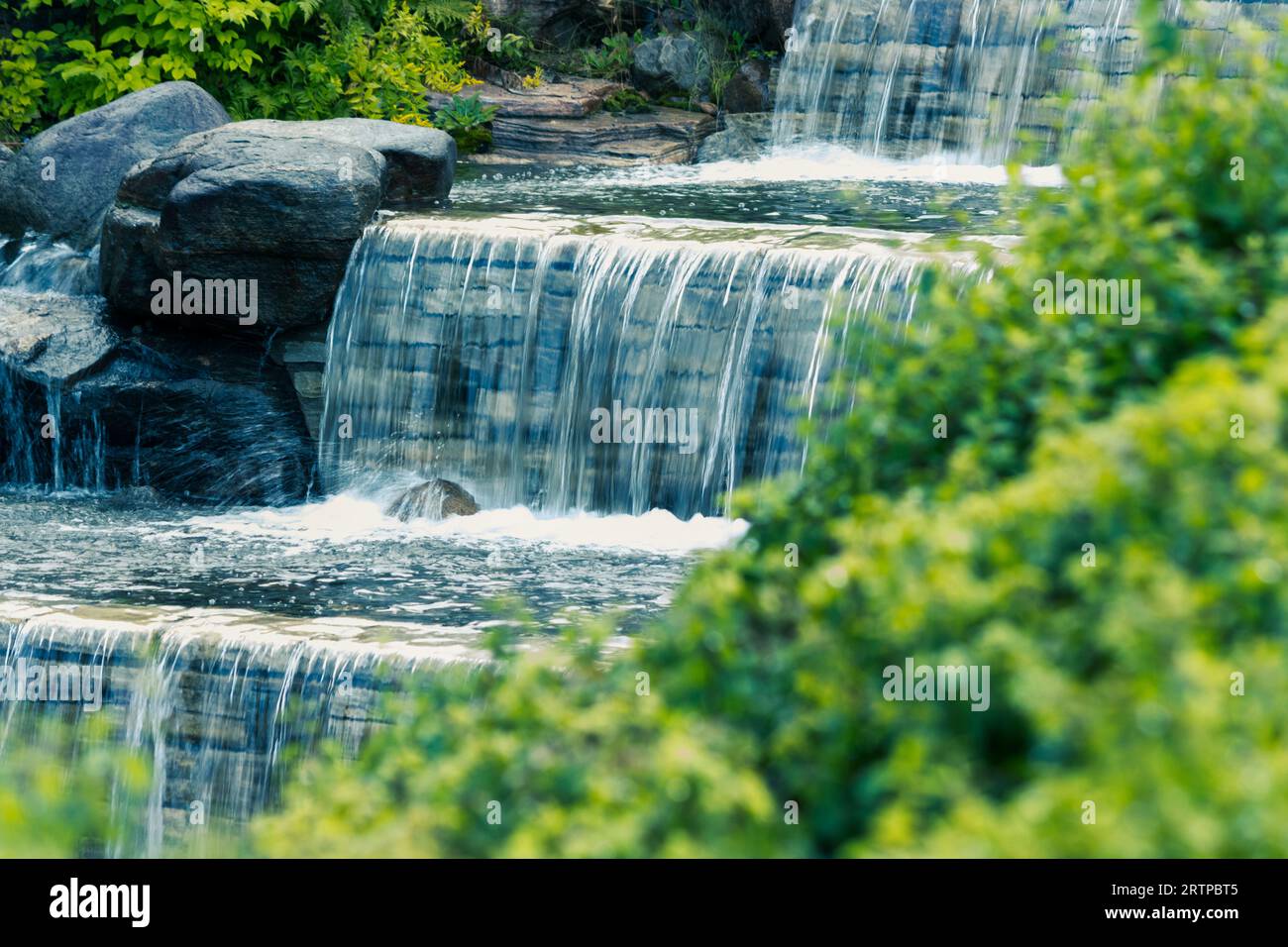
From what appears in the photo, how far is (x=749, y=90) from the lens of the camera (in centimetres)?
1506

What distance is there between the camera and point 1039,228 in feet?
12.8

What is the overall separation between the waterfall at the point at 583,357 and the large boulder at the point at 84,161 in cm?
276

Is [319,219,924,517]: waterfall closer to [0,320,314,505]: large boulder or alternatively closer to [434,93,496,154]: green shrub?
[0,320,314,505]: large boulder

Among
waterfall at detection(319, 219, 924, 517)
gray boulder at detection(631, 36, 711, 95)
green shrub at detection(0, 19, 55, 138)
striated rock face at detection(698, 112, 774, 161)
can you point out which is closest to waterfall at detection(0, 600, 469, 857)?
waterfall at detection(319, 219, 924, 517)

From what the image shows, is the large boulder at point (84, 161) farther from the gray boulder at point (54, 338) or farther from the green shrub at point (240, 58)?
the green shrub at point (240, 58)

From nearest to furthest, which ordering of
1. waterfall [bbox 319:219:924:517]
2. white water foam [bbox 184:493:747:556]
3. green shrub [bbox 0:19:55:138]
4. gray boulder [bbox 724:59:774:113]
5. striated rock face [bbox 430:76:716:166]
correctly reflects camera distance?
white water foam [bbox 184:493:747:556]
waterfall [bbox 319:219:924:517]
green shrub [bbox 0:19:55:138]
striated rock face [bbox 430:76:716:166]
gray boulder [bbox 724:59:774:113]

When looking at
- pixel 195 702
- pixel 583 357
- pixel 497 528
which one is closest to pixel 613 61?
pixel 583 357

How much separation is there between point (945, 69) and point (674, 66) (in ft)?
9.56

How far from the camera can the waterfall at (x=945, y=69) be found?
13125 mm

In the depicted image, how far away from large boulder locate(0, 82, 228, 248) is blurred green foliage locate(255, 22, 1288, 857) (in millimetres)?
9242

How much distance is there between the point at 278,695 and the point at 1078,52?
9.51 metres

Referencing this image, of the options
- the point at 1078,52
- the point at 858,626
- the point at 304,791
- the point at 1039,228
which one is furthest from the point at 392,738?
the point at 1078,52

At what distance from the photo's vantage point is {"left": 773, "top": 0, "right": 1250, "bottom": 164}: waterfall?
13.1 meters

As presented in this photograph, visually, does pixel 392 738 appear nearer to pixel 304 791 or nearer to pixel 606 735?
pixel 304 791
